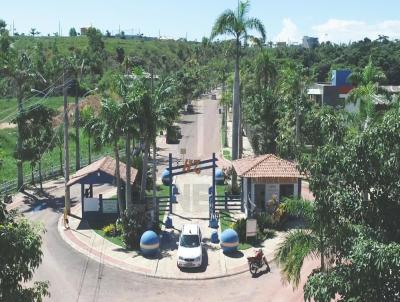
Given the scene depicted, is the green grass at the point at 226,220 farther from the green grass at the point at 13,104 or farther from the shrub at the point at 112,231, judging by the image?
the green grass at the point at 13,104

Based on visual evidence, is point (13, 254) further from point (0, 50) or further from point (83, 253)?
point (0, 50)

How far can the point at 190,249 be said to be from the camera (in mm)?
26516

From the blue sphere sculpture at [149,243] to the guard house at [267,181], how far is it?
7645 millimetres

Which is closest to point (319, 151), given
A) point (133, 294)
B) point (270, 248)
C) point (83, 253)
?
point (133, 294)

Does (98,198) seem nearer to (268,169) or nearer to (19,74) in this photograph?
(268,169)

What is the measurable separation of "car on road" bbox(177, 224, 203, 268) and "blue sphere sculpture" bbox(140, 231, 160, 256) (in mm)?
1359

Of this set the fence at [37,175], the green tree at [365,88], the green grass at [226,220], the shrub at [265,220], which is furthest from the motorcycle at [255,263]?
the fence at [37,175]

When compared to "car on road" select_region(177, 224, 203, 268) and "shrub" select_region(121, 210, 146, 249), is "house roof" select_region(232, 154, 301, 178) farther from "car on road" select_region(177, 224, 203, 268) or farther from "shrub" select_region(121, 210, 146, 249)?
"shrub" select_region(121, 210, 146, 249)

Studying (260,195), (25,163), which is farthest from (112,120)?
(25,163)

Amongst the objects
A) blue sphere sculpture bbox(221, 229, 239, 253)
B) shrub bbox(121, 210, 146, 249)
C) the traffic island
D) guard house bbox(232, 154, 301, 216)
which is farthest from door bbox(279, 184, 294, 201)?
shrub bbox(121, 210, 146, 249)

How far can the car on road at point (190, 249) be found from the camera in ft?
84.6

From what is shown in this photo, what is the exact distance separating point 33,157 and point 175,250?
17.0 metres

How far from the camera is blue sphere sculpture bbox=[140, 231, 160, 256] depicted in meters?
27.4

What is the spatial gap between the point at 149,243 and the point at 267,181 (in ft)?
30.9
